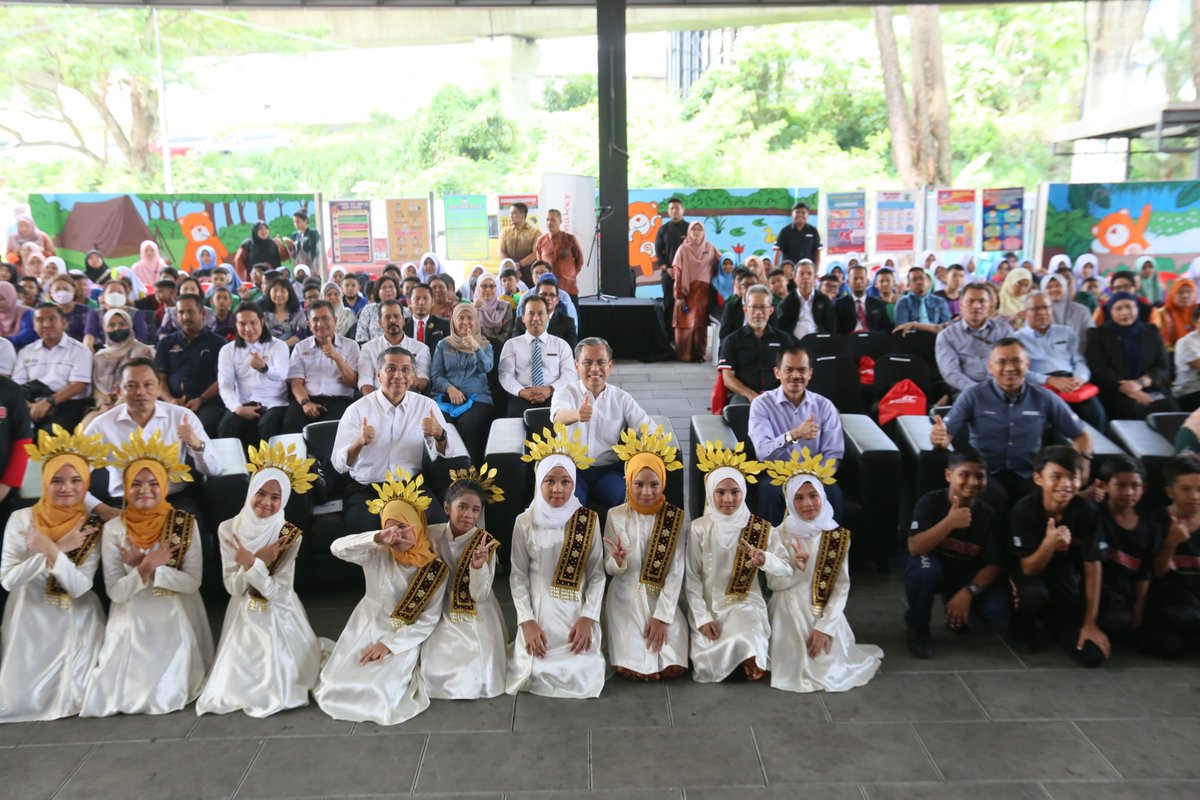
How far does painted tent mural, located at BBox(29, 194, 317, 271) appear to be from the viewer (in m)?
11.7

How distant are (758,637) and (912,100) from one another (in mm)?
18909

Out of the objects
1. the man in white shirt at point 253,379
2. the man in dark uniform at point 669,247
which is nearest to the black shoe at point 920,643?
the man in white shirt at point 253,379

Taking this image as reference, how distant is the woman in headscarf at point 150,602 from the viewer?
3.24 metres

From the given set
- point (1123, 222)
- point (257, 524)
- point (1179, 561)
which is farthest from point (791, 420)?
point (1123, 222)

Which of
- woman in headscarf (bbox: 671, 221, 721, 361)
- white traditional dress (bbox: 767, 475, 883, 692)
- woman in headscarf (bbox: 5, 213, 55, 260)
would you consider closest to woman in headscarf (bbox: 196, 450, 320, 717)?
white traditional dress (bbox: 767, 475, 883, 692)

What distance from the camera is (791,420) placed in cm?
437

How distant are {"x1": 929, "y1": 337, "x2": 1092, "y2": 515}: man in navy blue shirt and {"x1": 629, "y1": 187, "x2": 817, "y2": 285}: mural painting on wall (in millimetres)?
7394

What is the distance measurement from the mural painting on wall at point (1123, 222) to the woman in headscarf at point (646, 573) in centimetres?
1001

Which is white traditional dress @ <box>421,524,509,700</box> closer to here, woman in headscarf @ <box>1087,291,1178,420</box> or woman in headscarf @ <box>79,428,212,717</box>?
woman in headscarf @ <box>79,428,212,717</box>

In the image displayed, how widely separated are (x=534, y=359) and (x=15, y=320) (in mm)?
4005

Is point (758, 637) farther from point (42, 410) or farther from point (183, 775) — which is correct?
point (42, 410)

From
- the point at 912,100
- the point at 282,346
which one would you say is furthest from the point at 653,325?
the point at 912,100

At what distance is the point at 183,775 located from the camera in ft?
9.32

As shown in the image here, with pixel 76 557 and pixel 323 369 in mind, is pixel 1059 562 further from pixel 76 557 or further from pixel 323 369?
pixel 323 369
